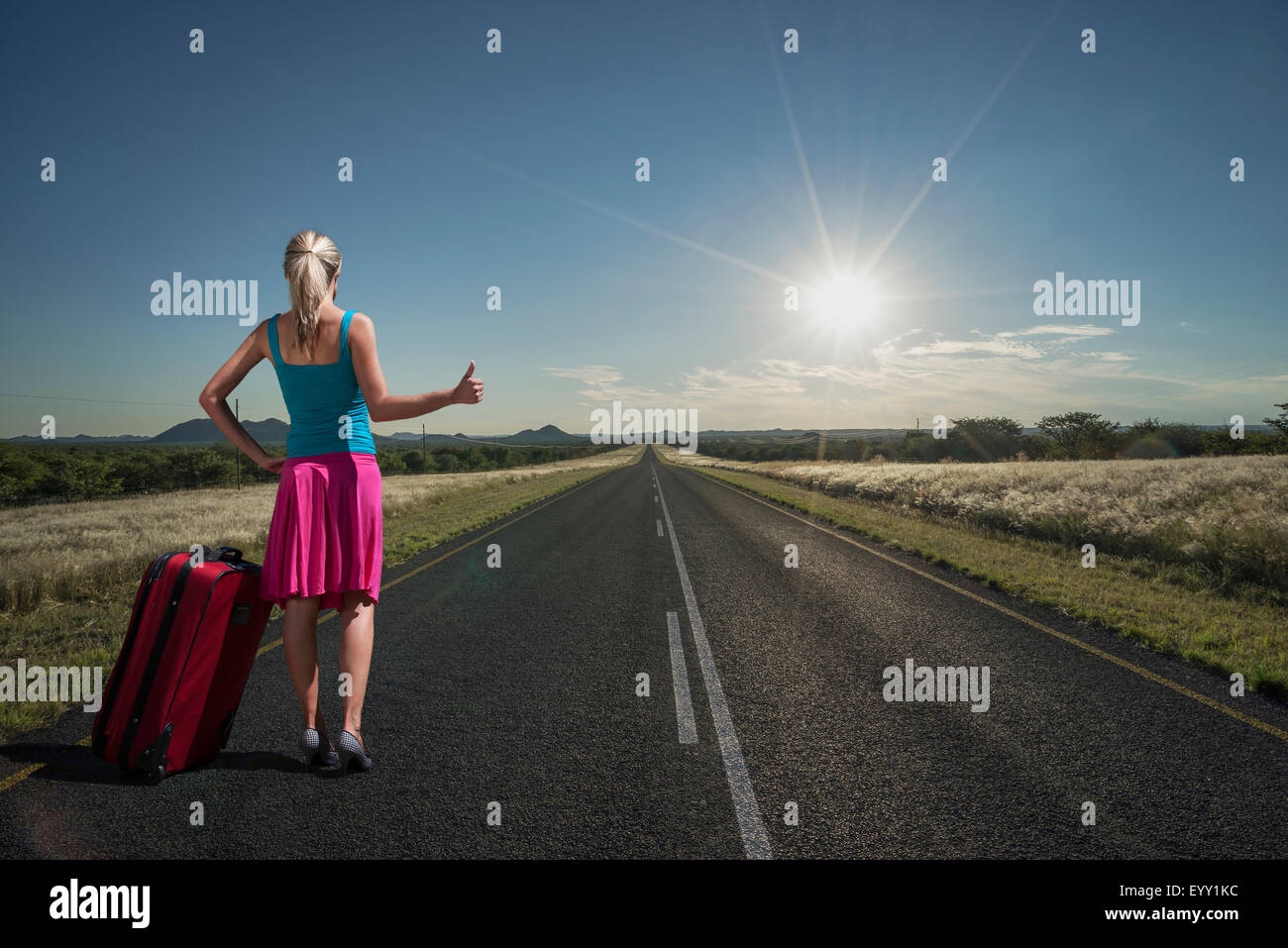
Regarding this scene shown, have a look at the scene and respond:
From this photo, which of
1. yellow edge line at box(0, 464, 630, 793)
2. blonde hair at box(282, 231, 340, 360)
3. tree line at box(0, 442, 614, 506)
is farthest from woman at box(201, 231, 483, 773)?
tree line at box(0, 442, 614, 506)

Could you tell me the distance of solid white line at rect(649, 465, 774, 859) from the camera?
272 cm

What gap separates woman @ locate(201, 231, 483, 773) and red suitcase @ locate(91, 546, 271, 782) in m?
0.25

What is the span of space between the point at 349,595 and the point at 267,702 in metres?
1.84

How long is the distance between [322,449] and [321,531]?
1.38 ft

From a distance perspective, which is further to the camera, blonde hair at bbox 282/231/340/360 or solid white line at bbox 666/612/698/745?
solid white line at bbox 666/612/698/745

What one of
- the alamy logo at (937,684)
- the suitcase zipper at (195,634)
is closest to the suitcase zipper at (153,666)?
the suitcase zipper at (195,634)

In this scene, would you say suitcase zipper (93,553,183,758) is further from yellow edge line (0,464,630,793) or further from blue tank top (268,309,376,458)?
blue tank top (268,309,376,458)

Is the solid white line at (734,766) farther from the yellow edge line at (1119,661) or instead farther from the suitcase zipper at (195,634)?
the yellow edge line at (1119,661)

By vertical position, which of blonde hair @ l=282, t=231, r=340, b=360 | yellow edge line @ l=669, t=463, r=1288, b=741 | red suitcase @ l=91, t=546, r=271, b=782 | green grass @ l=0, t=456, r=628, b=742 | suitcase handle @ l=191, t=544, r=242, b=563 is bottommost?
yellow edge line @ l=669, t=463, r=1288, b=741

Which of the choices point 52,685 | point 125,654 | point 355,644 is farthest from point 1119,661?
point 52,685

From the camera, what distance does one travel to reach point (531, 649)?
18.4ft

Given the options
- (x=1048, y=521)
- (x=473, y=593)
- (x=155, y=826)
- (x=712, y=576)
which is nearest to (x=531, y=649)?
(x=473, y=593)
